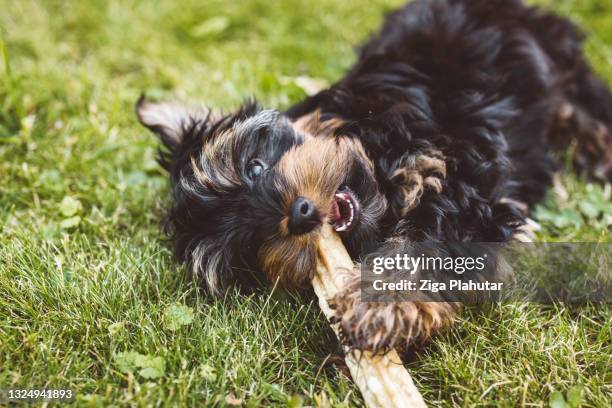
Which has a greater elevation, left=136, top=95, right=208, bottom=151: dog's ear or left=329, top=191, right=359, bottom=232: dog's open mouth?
left=136, top=95, right=208, bottom=151: dog's ear

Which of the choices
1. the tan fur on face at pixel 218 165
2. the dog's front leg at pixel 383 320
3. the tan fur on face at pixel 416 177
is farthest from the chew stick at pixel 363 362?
the tan fur on face at pixel 218 165

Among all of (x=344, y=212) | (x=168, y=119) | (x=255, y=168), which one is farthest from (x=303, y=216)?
(x=168, y=119)

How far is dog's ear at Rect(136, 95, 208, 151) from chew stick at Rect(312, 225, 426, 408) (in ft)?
3.50

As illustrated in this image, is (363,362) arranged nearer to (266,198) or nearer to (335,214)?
(335,214)

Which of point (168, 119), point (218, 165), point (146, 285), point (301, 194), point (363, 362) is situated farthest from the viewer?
point (168, 119)

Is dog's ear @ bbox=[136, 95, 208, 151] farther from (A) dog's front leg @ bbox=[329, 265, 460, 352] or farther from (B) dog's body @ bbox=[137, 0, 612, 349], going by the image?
(A) dog's front leg @ bbox=[329, 265, 460, 352]

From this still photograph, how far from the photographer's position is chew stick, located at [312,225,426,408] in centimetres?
214

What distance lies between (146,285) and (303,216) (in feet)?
2.62

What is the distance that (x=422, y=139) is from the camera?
2.86 metres

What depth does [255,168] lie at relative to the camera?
9.03ft

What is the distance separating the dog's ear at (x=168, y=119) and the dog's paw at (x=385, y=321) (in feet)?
4.35

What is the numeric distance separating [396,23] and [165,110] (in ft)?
5.20

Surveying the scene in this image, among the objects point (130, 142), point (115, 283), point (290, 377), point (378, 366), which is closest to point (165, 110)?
point (130, 142)

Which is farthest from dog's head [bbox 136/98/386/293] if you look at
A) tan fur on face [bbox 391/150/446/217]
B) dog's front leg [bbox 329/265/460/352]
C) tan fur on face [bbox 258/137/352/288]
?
dog's front leg [bbox 329/265/460/352]
